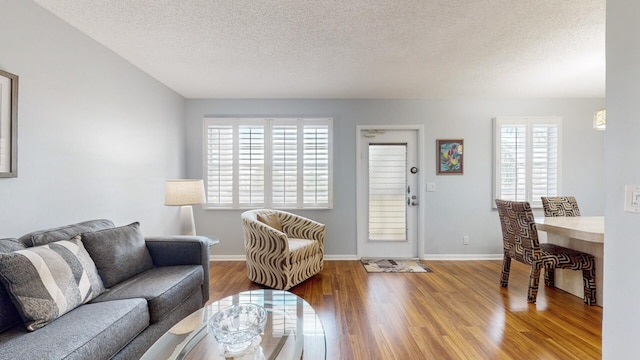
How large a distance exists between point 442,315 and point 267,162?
2885 millimetres

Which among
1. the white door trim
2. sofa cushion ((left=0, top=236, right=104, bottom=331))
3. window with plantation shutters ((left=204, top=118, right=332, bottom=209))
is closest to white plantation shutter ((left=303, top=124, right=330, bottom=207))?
window with plantation shutters ((left=204, top=118, right=332, bottom=209))

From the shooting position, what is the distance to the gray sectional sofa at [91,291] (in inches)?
48.9

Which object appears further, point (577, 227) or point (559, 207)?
point (559, 207)

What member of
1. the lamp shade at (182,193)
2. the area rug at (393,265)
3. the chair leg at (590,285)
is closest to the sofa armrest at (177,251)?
the lamp shade at (182,193)

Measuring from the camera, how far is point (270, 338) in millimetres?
1426

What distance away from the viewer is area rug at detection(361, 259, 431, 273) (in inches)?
141

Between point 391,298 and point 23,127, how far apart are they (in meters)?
3.27

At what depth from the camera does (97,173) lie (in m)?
2.36

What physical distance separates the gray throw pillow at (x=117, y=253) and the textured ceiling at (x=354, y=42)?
1.63 metres

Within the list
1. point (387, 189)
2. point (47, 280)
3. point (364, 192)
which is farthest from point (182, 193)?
point (387, 189)

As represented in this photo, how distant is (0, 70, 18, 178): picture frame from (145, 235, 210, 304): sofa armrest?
0.99m

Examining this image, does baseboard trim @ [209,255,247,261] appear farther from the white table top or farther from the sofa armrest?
the white table top

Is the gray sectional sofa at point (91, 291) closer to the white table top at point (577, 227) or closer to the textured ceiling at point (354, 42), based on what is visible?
the textured ceiling at point (354, 42)

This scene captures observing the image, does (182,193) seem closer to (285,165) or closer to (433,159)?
(285,165)
